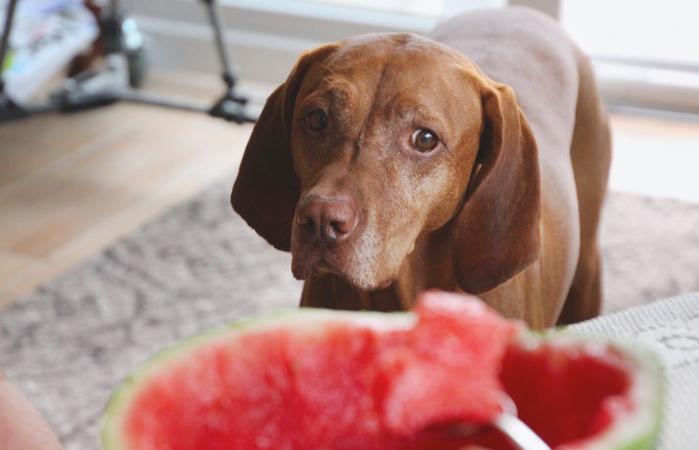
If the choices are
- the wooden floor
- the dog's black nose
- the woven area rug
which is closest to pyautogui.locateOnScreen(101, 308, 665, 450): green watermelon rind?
the dog's black nose

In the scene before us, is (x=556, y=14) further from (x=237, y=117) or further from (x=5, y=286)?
(x=5, y=286)

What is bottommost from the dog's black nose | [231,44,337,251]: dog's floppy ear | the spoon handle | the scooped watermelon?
[231,44,337,251]: dog's floppy ear

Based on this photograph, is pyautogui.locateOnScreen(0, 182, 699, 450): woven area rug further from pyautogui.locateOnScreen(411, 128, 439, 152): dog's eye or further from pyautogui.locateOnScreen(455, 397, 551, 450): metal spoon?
pyautogui.locateOnScreen(455, 397, 551, 450): metal spoon

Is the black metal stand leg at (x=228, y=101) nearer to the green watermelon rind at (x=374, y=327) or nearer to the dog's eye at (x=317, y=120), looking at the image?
the dog's eye at (x=317, y=120)

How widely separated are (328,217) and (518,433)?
845 millimetres

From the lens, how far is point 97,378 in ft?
7.34

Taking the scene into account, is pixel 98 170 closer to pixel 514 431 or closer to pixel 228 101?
pixel 228 101

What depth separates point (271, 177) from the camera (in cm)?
160

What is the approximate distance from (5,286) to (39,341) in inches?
12.0

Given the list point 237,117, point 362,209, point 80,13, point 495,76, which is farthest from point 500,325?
point 80,13

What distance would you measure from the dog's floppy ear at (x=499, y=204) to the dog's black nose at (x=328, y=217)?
0.92 ft

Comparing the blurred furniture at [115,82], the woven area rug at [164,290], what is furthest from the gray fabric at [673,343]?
the blurred furniture at [115,82]

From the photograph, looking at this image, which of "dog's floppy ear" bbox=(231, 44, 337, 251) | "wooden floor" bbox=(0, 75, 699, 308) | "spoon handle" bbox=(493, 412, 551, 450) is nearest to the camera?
"spoon handle" bbox=(493, 412, 551, 450)

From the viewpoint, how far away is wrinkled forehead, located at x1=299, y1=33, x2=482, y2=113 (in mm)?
1373
